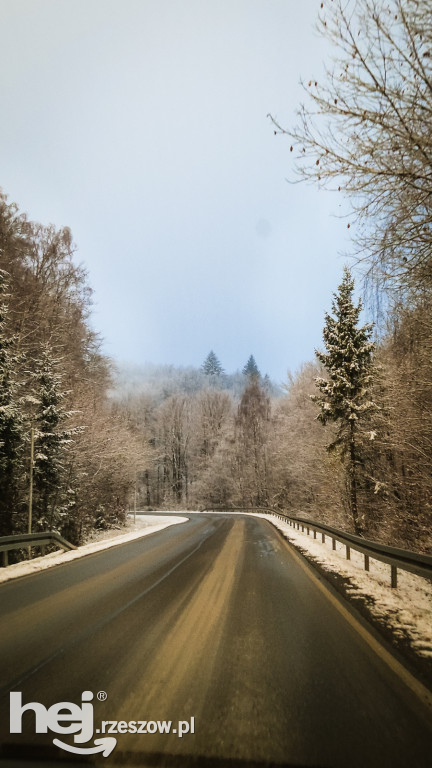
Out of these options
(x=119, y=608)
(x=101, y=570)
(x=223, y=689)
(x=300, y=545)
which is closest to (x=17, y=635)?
(x=119, y=608)

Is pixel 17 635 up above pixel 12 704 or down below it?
below

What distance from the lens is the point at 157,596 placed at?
21.4ft

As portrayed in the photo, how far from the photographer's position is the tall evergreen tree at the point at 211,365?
93250mm

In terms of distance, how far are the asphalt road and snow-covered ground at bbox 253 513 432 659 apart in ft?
2.00

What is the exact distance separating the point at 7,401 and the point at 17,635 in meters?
12.6

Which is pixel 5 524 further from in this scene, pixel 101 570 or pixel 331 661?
pixel 331 661

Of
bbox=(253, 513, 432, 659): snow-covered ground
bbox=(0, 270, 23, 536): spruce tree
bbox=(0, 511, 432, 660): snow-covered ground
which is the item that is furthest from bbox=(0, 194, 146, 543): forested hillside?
bbox=(253, 513, 432, 659): snow-covered ground

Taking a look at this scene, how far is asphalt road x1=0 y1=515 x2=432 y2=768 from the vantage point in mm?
2523

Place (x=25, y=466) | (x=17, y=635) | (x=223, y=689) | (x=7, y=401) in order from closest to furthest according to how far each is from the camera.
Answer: (x=223, y=689), (x=17, y=635), (x=7, y=401), (x=25, y=466)

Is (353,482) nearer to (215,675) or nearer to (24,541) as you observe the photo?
(24,541)

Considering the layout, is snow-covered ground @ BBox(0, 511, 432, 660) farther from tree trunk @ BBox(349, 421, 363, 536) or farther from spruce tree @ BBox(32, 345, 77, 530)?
spruce tree @ BBox(32, 345, 77, 530)

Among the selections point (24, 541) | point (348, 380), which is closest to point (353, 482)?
point (348, 380)

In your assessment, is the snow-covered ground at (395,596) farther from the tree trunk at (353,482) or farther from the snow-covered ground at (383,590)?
the tree trunk at (353,482)

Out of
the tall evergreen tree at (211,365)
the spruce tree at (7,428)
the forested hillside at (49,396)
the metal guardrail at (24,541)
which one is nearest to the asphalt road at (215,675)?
the metal guardrail at (24,541)
